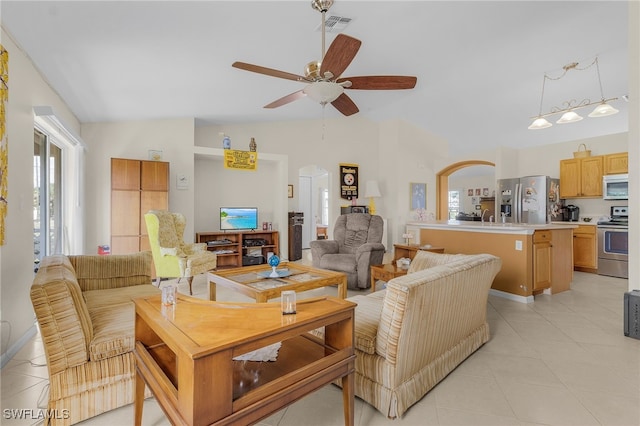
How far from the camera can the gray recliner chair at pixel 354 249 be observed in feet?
13.1

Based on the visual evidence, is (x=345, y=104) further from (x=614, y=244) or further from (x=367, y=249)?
(x=614, y=244)

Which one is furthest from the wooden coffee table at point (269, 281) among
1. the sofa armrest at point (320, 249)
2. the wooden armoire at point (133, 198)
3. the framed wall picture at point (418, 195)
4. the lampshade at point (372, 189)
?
the framed wall picture at point (418, 195)

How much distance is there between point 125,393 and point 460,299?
1.98 m

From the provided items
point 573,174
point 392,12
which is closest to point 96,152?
point 392,12

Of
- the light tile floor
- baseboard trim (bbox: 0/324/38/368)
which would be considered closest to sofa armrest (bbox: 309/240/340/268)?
the light tile floor

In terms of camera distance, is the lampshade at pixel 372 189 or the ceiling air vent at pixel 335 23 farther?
the lampshade at pixel 372 189

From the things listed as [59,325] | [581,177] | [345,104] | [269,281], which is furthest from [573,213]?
[59,325]

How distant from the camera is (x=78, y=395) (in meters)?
1.53

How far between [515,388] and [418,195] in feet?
18.6

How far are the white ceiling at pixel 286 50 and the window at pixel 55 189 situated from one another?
46 cm

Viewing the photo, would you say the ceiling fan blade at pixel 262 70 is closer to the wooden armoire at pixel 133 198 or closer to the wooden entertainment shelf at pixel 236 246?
the wooden armoire at pixel 133 198

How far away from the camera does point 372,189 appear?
6.81 m

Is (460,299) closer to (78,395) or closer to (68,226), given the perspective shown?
(78,395)

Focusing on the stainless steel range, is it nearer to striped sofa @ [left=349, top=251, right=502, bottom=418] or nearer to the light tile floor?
the light tile floor
